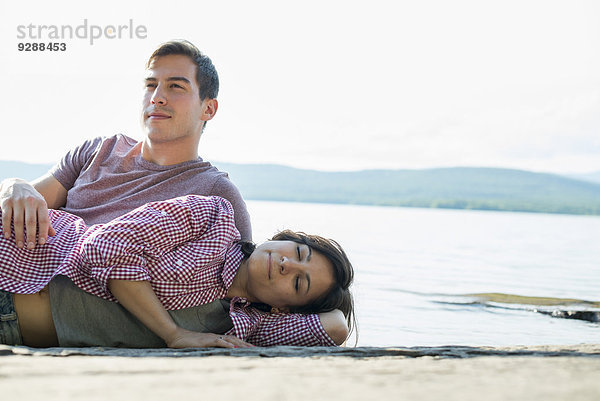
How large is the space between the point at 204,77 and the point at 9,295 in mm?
→ 2259

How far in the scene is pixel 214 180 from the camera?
14.8 feet

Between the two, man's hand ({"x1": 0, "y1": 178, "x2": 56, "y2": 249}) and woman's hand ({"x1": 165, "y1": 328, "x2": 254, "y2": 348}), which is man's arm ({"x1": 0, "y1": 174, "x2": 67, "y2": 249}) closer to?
man's hand ({"x1": 0, "y1": 178, "x2": 56, "y2": 249})

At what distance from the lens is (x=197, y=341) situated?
3.27 metres

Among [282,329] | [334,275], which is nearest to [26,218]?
[282,329]

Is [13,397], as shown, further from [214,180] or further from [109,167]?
[109,167]

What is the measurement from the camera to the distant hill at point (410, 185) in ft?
509

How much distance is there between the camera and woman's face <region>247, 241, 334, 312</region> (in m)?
3.66

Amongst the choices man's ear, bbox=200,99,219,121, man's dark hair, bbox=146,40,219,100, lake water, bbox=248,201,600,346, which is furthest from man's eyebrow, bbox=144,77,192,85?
lake water, bbox=248,201,600,346

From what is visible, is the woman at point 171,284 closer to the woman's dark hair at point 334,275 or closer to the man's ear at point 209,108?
the woman's dark hair at point 334,275

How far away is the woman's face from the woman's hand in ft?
1.38

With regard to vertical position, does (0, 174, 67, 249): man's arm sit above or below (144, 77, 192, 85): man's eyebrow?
below

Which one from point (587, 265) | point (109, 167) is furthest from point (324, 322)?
point (587, 265)

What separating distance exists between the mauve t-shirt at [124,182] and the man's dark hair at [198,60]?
24.1 inches

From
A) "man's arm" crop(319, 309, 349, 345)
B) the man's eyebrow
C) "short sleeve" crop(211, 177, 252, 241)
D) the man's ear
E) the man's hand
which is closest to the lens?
the man's hand
